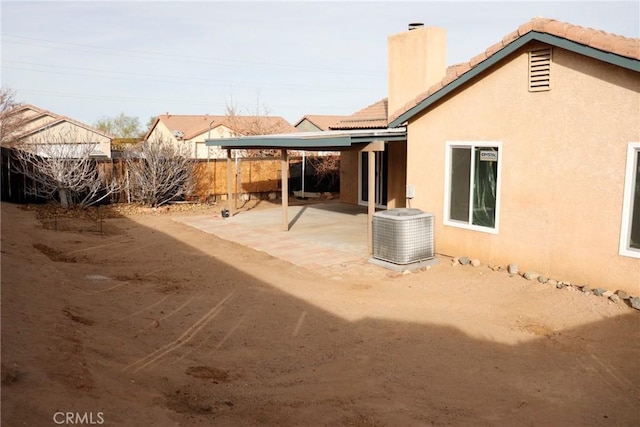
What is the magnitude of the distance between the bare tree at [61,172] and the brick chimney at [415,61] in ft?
34.8

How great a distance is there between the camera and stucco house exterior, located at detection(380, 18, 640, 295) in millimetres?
7496

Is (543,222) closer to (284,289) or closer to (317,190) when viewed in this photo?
(284,289)

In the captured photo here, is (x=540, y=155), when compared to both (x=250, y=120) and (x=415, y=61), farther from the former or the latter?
(x=250, y=120)

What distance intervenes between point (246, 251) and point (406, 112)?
4.83 metres

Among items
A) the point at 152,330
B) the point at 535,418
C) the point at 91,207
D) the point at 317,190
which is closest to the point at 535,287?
the point at 535,418

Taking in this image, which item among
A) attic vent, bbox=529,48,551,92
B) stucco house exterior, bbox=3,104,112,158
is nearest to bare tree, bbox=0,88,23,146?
stucco house exterior, bbox=3,104,112,158

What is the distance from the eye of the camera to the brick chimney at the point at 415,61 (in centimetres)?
1290

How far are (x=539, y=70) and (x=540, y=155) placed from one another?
4.75 ft

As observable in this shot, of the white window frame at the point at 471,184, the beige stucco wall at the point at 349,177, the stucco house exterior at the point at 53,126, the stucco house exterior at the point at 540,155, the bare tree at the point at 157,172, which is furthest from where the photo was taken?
the stucco house exterior at the point at 53,126

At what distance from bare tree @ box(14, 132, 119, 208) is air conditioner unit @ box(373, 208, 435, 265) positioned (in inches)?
452

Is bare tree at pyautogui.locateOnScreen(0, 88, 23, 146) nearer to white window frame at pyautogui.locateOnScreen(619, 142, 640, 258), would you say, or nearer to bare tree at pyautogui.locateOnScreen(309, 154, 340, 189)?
bare tree at pyautogui.locateOnScreen(309, 154, 340, 189)

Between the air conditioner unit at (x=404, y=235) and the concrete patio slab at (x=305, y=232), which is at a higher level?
the air conditioner unit at (x=404, y=235)

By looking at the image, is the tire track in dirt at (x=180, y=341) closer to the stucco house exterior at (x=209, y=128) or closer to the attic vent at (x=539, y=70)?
the attic vent at (x=539, y=70)

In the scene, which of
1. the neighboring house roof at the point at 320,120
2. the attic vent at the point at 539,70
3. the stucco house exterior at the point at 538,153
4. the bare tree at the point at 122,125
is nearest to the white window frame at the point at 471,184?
the stucco house exterior at the point at 538,153
